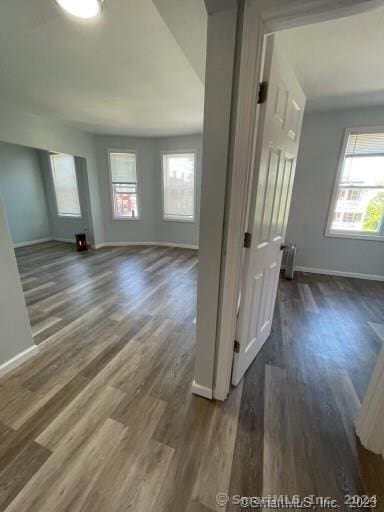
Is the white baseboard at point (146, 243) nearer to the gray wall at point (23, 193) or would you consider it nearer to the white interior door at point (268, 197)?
the gray wall at point (23, 193)

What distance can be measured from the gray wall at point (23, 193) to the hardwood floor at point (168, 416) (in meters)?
4.13

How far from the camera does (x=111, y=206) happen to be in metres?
5.36

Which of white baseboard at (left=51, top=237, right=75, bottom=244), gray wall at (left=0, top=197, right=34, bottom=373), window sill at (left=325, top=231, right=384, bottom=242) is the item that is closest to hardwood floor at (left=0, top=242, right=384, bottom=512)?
gray wall at (left=0, top=197, right=34, bottom=373)

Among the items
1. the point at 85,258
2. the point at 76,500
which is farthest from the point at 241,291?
the point at 85,258

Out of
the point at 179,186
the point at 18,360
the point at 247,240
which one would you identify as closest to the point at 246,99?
the point at 247,240

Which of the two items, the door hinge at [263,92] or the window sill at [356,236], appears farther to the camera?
the window sill at [356,236]

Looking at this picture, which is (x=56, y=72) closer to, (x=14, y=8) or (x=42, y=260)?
(x=14, y=8)

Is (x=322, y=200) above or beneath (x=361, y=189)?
beneath

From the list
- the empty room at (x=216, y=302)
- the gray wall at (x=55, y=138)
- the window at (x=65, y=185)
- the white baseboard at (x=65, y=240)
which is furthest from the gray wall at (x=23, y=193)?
the empty room at (x=216, y=302)

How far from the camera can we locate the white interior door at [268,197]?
1132 millimetres

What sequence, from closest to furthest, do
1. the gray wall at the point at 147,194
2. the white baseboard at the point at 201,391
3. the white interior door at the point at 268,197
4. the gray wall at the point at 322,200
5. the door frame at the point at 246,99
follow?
the door frame at the point at 246,99 < the white interior door at the point at 268,197 < the white baseboard at the point at 201,391 < the gray wall at the point at 322,200 < the gray wall at the point at 147,194

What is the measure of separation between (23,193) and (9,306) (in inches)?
206

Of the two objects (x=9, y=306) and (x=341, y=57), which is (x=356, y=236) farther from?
(x=9, y=306)

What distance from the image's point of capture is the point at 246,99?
3.18 feet
